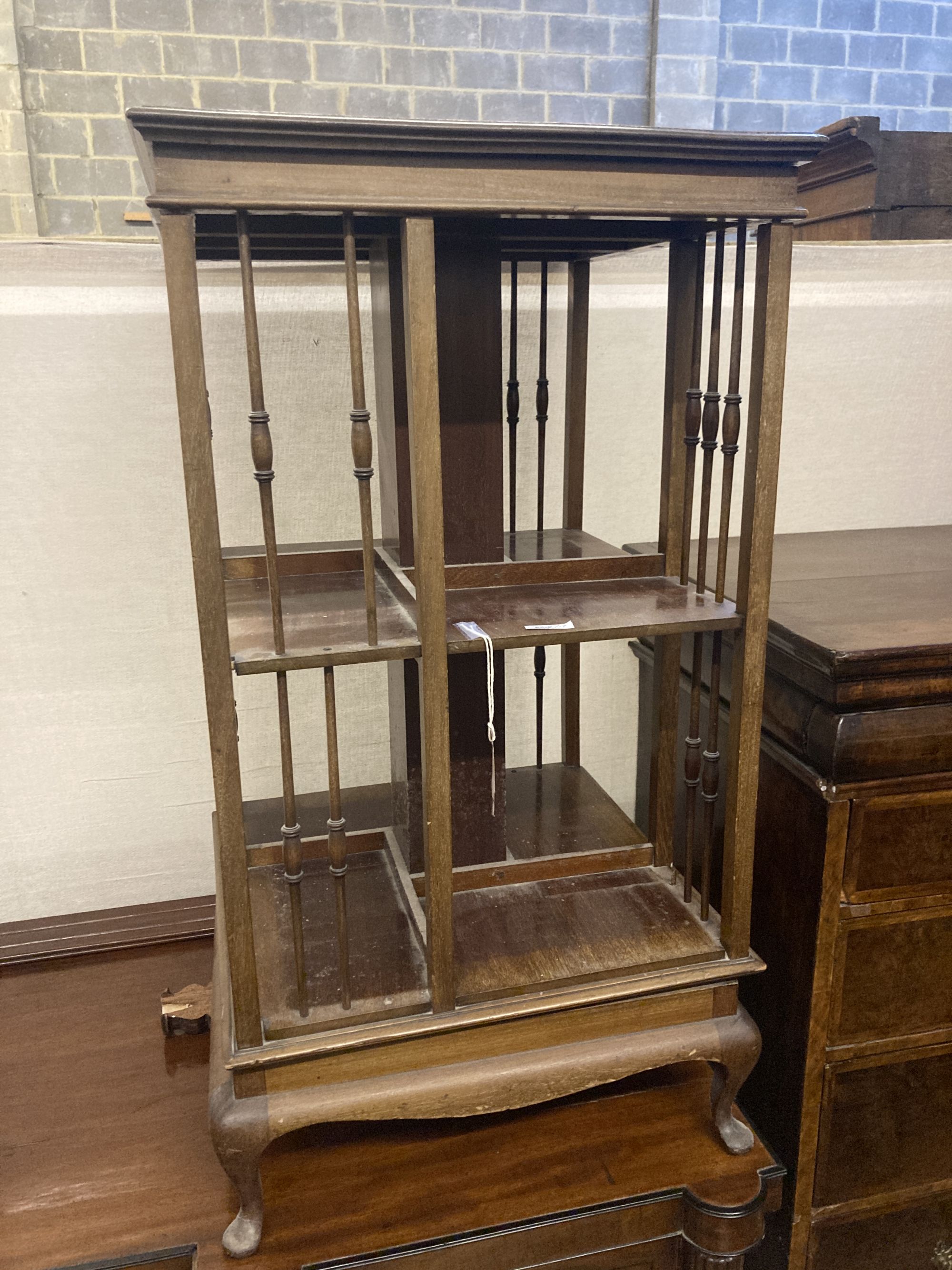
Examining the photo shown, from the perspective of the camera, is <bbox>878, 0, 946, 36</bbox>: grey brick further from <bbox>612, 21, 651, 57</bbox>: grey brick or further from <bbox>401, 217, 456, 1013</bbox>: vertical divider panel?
<bbox>401, 217, 456, 1013</bbox>: vertical divider panel

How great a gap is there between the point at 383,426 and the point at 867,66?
398cm

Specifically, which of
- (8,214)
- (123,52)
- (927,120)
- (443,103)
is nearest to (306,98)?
(443,103)

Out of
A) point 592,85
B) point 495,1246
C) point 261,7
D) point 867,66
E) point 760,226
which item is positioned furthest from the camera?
point 867,66

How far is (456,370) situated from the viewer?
124 cm

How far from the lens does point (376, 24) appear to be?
3.32 meters

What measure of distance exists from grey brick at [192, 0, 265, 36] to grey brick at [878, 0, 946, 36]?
2.67 metres

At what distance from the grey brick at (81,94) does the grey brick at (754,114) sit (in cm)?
247

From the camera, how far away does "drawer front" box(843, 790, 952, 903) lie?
122 centimetres

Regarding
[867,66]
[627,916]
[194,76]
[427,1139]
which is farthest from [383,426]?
[867,66]

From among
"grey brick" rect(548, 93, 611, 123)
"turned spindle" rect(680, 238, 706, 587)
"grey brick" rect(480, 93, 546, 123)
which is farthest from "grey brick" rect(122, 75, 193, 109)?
"turned spindle" rect(680, 238, 706, 587)

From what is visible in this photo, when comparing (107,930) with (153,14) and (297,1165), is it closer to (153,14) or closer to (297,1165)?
(297,1165)

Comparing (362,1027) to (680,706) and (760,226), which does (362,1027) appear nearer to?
(680,706)

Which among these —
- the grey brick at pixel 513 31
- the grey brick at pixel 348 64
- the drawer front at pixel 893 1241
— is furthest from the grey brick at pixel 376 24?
the drawer front at pixel 893 1241

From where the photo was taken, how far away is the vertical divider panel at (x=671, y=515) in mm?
1286
